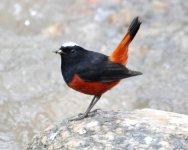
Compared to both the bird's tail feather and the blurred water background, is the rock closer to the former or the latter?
the bird's tail feather

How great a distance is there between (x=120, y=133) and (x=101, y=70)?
728 mm

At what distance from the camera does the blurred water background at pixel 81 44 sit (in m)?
7.57

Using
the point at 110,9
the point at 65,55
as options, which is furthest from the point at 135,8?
the point at 65,55

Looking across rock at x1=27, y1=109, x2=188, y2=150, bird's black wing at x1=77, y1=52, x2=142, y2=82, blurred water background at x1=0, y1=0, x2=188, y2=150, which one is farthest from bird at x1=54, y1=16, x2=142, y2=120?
blurred water background at x1=0, y1=0, x2=188, y2=150

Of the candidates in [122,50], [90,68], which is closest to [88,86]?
[90,68]

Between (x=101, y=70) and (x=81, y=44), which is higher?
(x=81, y=44)

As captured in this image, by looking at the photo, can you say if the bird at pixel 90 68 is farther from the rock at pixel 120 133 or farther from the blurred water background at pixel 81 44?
the blurred water background at pixel 81 44

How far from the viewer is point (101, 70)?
17.1 feet

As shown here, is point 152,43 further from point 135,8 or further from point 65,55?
point 65,55

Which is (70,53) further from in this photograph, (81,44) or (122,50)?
(81,44)

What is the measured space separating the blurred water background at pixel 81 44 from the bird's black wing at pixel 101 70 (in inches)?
78.9

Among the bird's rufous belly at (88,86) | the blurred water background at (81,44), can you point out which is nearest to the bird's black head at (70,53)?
the bird's rufous belly at (88,86)

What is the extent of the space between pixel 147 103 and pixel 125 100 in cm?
31

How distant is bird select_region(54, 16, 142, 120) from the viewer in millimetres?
5074
